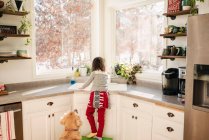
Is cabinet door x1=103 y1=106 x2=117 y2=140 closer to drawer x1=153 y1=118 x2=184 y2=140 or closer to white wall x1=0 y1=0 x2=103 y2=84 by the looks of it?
drawer x1=153 y1=118 x2=184 y2=140

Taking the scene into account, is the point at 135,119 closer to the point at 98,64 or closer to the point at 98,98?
the point at 98,98

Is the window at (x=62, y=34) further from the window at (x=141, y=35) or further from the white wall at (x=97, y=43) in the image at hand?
the window at (x=141, y=35)

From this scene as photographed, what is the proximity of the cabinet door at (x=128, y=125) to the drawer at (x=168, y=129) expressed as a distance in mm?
376

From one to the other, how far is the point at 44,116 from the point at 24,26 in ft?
4.13

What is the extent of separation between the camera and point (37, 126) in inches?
117

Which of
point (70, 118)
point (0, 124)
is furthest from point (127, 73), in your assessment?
point (0, 124)

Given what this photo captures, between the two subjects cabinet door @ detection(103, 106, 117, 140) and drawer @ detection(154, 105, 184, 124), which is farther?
cabinet door @ detection(103, 106, 117, 140)

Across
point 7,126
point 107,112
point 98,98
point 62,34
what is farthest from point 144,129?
point 62,34

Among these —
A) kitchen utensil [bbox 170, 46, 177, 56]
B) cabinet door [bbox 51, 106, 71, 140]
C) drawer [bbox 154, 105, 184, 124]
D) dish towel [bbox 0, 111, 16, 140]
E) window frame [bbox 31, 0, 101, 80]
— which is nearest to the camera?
drawer [bbox 154, 105, 184, 124]

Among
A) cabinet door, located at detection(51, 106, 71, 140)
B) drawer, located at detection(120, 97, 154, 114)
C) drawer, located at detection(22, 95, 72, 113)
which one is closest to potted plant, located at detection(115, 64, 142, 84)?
drawer, located at detection(120, 97, 154, 114)

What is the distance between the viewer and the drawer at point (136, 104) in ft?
9.20

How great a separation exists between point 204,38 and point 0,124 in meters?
2.26

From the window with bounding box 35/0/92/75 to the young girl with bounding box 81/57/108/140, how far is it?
97cm

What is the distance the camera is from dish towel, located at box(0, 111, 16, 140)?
102 inches
